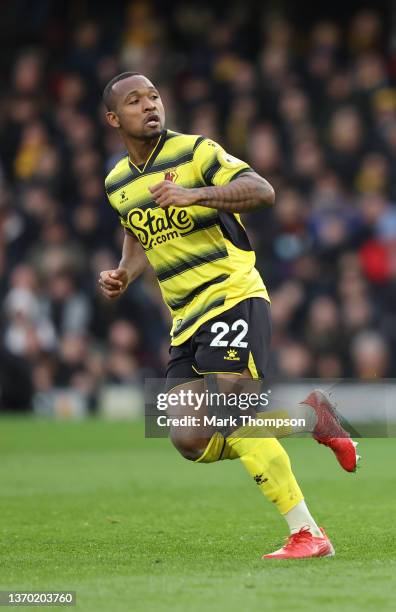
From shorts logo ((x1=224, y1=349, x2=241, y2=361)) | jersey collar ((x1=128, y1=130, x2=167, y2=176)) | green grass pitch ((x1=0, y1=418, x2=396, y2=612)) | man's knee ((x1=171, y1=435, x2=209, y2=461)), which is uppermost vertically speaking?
jersey collar ((x1=128, y1=130, x2=167, y2=176))

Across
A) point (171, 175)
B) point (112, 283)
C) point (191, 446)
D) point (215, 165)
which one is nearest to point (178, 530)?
point (191, 446)

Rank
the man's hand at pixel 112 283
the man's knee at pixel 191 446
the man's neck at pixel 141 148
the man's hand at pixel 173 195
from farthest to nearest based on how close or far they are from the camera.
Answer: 1. the man's hand at pixel 112 283
2. the man's neck at pixel 141 148
3. the man's knee at pixel 191 446
4. the man's hand at pixel 173 195

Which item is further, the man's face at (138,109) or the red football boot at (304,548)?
the man's face at (138,109)

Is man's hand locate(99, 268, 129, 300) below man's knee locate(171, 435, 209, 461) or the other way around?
the other way around

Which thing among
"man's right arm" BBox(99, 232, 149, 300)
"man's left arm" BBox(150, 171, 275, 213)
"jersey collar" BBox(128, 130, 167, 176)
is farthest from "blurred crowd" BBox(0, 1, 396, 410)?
"man's left arm" BBox(150, 171, 275, 213)

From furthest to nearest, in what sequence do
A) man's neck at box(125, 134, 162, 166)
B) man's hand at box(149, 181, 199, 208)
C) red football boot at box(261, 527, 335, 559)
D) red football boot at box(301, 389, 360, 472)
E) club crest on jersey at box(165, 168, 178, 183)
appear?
man's neck at box(125, 134, 162, 166) → club crest on jersey at box(165, 168, 178, 183) → red football boot at box(301, 389, 360, 472) → red football boot at box(261, 527, 335, 559) → man's hand at box(149, 181, 199, 208)

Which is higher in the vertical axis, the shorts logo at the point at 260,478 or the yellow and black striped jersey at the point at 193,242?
the yellow and black striped jersey at the point at 193,242

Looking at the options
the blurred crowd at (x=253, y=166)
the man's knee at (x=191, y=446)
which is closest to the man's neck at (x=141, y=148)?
the man's knee at (x=191, y=446)

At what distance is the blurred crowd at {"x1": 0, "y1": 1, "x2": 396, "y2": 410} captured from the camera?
17.0 m

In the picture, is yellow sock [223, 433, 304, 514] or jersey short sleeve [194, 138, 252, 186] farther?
jersey short sleeve [194, 138, 252, 186]

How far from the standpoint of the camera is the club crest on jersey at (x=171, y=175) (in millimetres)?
7012

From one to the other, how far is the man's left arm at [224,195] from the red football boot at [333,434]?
3.51 feet

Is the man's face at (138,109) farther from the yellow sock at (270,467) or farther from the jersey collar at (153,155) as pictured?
the yellow sock at (270,467)

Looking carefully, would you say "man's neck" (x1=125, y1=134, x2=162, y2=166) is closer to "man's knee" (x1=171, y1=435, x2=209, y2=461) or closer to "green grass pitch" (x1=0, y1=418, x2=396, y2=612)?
"man's knee" (x1=171, y1=435, x2=209, y2=461)
